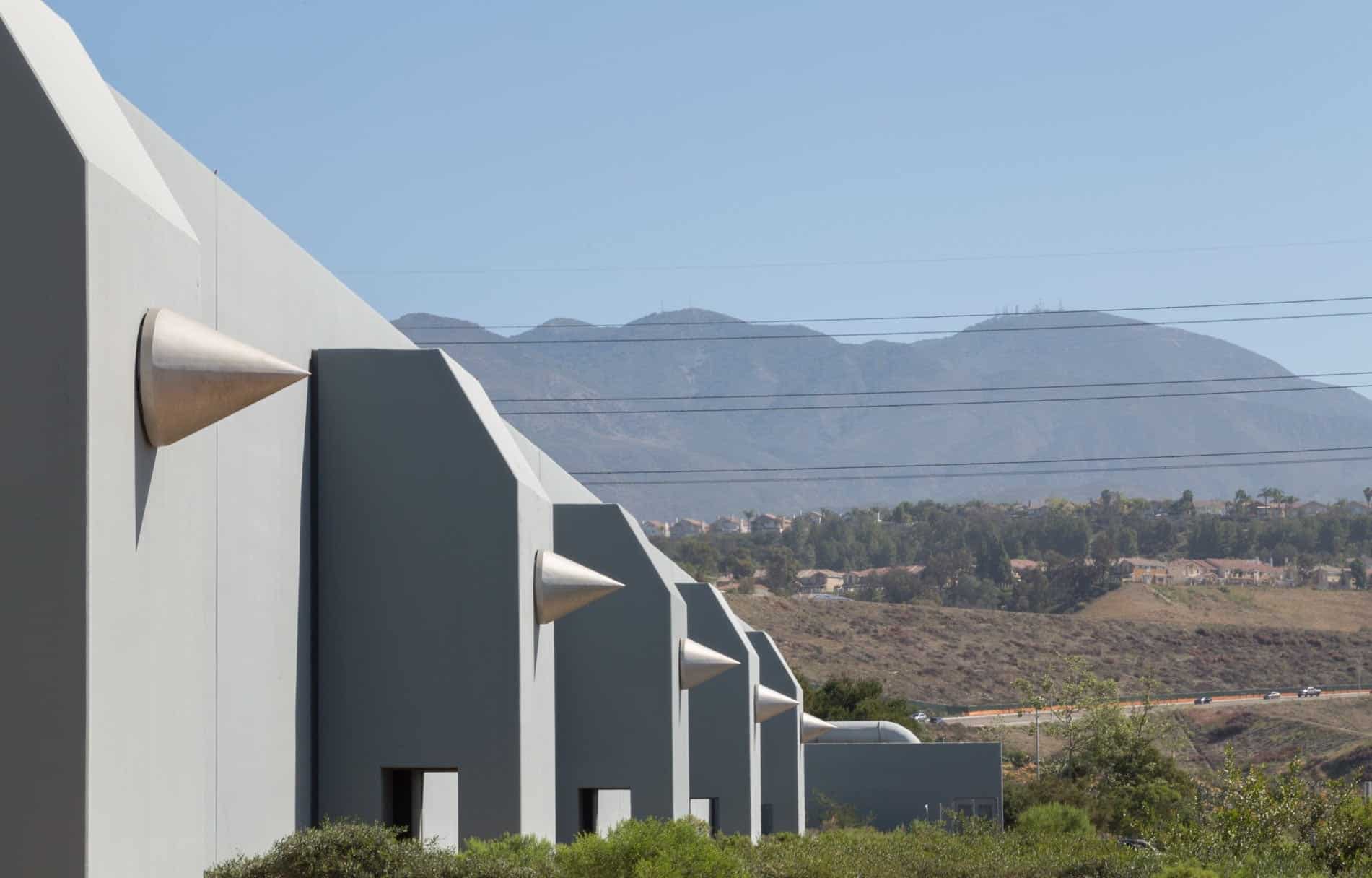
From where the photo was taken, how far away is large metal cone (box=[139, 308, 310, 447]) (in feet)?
17.9

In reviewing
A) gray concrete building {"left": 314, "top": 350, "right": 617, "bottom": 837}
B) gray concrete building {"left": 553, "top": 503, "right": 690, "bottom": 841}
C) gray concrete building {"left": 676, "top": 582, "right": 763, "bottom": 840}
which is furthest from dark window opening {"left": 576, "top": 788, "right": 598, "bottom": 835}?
gray concrete building {"left": 314, "top": 350, "right": 617, "bottom": 837}

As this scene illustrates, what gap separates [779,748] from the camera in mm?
29750

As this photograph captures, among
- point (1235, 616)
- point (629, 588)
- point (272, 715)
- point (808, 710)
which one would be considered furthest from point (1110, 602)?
point (272, 715)

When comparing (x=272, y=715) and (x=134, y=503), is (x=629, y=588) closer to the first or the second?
(x=272, y=715)

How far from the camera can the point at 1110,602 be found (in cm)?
10544

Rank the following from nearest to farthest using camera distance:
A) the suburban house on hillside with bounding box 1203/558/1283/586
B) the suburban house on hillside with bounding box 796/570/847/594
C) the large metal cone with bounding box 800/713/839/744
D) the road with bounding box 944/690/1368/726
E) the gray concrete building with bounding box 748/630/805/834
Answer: the gray concrete building with bounding box 748/630/805/834
the large metal cone with bounding box 800/713/839/744
the road with bounding box 944/690/1368/726
the suburban house on hillside with bounding box 1203/558/1283/586
the suburban house on hillside with bounding box 796/570/847/594

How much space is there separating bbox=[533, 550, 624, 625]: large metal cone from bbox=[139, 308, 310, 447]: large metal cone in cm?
633

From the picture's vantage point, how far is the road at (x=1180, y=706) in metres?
71.1

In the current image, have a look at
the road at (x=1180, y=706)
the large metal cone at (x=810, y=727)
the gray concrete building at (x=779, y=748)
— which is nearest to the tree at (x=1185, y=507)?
the road at (x=1180, y=706)

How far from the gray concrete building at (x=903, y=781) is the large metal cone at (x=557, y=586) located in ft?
84.7

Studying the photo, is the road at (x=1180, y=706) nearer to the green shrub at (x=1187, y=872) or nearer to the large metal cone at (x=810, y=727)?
the large metal cone at (x=810, y=727)

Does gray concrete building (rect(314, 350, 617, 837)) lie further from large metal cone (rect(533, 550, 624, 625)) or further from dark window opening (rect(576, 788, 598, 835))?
dark window opening (rect(576, 788, 598, 835))

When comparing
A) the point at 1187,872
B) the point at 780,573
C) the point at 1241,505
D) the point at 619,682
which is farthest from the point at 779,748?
the point at 1241,505

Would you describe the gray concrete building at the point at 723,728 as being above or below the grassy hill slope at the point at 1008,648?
above
